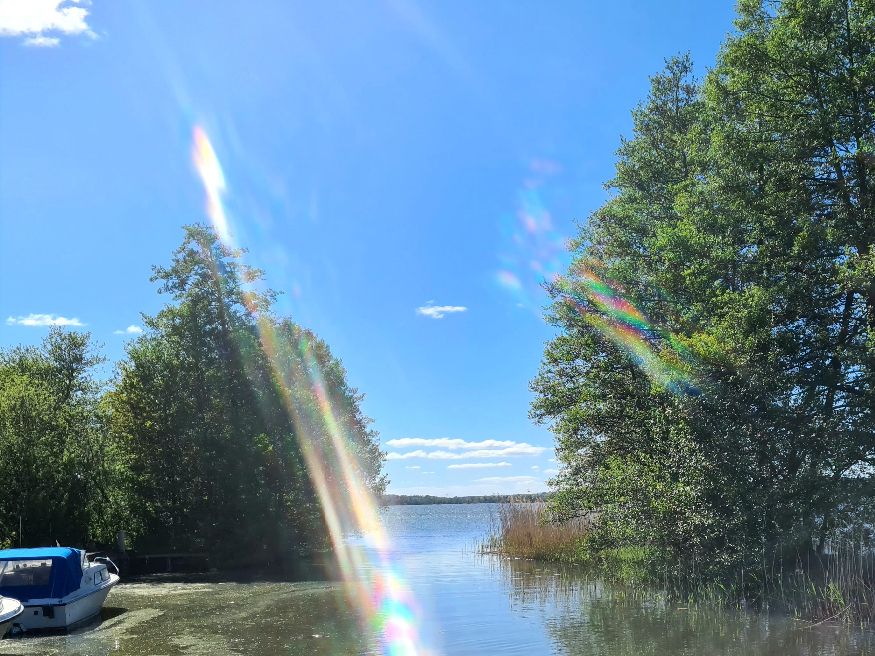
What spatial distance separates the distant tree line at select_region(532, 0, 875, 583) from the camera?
1667 cm

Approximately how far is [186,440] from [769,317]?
82.9 feet

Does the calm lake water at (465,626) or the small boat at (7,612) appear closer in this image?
the small boat at (7,612)

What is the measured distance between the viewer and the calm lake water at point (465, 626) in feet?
45.3

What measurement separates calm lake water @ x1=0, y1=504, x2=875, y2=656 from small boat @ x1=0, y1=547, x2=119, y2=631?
1.73ft

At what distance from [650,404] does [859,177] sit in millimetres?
8385

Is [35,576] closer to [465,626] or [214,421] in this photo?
[465,626]

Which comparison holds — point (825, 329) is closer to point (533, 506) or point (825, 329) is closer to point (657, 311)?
point (657, 311)

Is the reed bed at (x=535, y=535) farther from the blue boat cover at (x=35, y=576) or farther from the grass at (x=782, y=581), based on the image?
the blue boat cover at (x=35, y=576)

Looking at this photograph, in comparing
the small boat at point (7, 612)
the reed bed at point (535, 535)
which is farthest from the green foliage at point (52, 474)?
the reed bed at point (535, 535)

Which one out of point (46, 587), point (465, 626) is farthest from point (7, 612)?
point (465, 626)

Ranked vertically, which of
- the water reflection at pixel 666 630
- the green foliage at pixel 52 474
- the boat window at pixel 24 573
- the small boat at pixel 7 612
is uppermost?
the green foliage at pixel 52 474

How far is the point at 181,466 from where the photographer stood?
32.8 metres

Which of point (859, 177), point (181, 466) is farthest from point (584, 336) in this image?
point (181, 466)

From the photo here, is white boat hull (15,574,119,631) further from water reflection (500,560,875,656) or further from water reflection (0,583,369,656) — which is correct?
water reflection (500,560,875,656)
